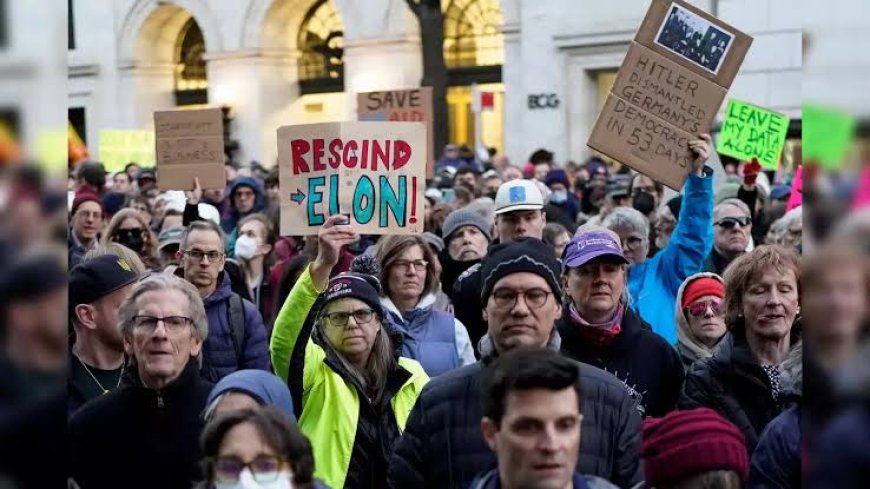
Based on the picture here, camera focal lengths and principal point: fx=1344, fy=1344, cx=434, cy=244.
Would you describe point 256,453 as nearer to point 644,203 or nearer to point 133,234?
point 133,234

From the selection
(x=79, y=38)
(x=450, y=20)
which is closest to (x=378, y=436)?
(x=450, y=20)

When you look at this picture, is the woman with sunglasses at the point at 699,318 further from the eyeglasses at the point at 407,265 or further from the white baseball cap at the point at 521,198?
the white baseball cap at the point at 521,198

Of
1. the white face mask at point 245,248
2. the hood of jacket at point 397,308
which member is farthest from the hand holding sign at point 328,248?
the white face mask at point 245,248

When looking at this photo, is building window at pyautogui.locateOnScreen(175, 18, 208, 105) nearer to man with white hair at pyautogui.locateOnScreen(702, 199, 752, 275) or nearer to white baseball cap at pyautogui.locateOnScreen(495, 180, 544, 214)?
man with white hair at pyautogui.locateOnScreen(702, 199, 752, 275)

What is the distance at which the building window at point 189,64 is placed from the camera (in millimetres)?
32844

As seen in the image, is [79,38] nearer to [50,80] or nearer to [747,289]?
[747,289]

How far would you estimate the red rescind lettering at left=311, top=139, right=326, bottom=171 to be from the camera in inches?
223

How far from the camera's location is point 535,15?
25.9m

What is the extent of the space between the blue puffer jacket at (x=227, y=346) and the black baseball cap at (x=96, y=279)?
0.65 meters

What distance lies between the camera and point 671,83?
5.77 meters

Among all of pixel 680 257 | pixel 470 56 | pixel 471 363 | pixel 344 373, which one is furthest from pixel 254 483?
pixel 470 56

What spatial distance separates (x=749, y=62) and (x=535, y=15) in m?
5.26

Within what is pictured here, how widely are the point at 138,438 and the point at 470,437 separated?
0.87 meters

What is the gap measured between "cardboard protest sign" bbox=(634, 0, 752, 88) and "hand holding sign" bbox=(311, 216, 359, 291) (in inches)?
66.3
